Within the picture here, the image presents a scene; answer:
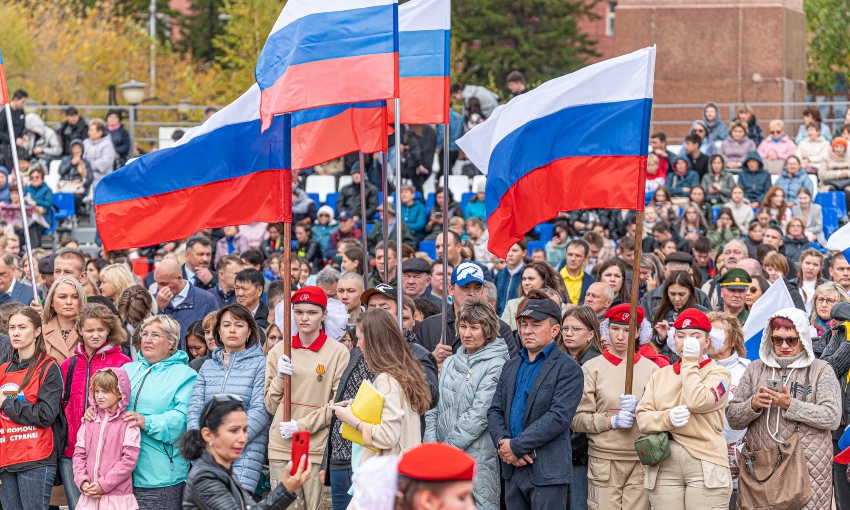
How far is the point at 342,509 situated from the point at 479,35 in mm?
43930

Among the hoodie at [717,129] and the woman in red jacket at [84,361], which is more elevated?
the hoodie at [717,129]

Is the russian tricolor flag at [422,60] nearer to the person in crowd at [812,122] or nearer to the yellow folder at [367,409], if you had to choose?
the yellow folder at [367,409]

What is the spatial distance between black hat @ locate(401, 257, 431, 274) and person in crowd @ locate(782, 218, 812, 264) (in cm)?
563

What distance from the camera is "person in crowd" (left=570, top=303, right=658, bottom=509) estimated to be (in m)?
8.99

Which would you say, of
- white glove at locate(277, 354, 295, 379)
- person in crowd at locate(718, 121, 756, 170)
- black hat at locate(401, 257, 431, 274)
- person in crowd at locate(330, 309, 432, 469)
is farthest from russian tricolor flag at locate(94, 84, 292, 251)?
person in crowd at locate(718, 121, 756, 170)

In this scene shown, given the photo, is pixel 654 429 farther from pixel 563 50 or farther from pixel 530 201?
pixel 563 50

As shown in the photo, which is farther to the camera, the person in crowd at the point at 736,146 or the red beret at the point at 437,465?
the person in crowd at the point at 736,146

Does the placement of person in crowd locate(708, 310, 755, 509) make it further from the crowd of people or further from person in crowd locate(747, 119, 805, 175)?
person in crowd locate(747, 119, 805, 175)

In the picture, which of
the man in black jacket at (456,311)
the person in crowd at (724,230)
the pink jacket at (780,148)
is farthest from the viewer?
the pink jacket at (780,148)

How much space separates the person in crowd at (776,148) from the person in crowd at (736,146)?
17.1 inches

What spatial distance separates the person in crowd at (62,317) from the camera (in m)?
10.0

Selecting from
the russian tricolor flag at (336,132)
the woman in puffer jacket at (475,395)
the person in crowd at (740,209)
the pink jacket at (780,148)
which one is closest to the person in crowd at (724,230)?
the person in crowd at (740,209)

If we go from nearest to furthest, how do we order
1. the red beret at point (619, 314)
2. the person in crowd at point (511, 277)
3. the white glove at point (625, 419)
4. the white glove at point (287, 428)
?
the white glove at point (287, 428) → the white glove at point (625, 419) → the red beret at point (619, 314) → the person in crowd at point (511, 277)

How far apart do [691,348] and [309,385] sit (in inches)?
98.3
